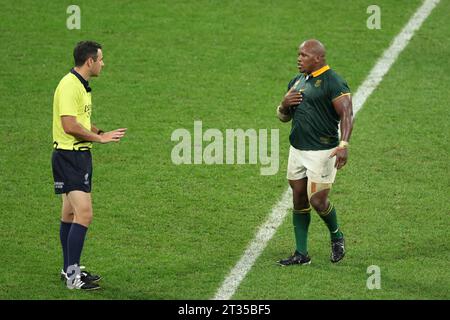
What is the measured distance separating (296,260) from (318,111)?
4.82 ft

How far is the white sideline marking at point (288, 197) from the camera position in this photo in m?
10.0

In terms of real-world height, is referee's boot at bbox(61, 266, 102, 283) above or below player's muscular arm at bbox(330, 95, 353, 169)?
below

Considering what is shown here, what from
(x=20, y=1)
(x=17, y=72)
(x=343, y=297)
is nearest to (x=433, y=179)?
(x=343, y=297)

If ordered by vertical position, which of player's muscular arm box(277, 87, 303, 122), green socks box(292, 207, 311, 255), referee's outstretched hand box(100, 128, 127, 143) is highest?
player's muscular arm box(277, 87, 303, 122)

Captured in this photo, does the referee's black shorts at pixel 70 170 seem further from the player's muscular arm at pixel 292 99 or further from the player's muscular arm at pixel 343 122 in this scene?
the player's muscular arm at pixel 343 122

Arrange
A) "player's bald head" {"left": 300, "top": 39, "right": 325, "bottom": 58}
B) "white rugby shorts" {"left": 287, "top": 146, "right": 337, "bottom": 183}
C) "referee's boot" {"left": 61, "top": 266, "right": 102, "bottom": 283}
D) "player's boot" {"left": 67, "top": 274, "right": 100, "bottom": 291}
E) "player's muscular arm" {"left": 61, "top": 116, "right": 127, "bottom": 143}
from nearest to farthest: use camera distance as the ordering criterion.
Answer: "player's muscular arm" {"left": 61, "top": 116, "right": 127, "bottom": 143}, "player's boot" {"left": 67, "top": 274, "right": 100, "bottom": 291}, "referee's boot" {"left": 61, "top": 266, "right": 102, "bottom": 283}, "player's bald head" {"left": 300, "top": 39, "right": 325, "bottom": 58}, "white rugby shorts" {"left": 287, "top": 146, "right": 337, "bottom": 183}

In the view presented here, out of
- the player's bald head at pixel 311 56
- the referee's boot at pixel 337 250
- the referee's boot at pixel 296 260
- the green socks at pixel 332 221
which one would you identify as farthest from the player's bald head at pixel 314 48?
the referee's boot at pixel 296 260

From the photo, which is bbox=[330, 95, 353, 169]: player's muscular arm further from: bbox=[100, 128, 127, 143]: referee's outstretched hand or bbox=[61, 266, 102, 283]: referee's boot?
bbox=[61, 266, 102, 283]: referee's boot

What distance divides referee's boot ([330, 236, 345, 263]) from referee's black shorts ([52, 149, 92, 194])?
2.52m

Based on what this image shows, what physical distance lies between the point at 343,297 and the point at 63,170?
277 cm

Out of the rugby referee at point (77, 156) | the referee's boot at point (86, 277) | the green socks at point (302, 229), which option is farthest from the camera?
the green socks at point (302, 229)

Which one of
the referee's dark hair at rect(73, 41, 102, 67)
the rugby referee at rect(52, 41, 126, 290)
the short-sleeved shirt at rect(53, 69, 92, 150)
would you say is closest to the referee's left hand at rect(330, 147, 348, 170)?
the rugby referee at rect(52, 41, 126, 290)

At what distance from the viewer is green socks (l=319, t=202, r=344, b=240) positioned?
33.6 ft

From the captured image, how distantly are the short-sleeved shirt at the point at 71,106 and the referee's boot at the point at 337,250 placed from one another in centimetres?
260
